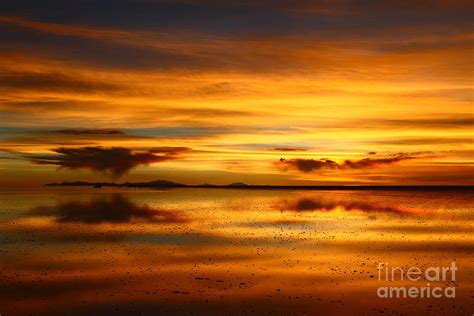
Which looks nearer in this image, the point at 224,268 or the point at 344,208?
the point at 224,268

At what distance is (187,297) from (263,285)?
A: 2.80m

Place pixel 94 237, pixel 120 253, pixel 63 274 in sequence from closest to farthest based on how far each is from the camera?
pixel 63 274
pixel 120 253
pixel 94 237

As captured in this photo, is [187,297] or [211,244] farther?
[211,244]

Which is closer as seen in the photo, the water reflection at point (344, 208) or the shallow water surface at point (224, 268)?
the shallow water surface at point (224, 268)

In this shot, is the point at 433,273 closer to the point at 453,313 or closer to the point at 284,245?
the point at 453,313

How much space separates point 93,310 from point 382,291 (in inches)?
338

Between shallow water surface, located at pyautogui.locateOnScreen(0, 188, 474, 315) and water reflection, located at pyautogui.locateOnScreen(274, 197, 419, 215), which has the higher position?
water reflection, located at pyautogui.locateOnScreen(274, 197, 419, 215)

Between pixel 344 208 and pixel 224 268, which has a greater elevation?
pixel 344 208

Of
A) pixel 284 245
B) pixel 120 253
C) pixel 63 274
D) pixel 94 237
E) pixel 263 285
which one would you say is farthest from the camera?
pixel 94 237

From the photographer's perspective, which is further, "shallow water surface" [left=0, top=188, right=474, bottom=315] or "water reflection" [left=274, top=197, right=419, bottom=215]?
A: "water reflection" [left=274, top=197, right=419, bottom=215]

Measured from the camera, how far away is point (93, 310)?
14469 millimetres

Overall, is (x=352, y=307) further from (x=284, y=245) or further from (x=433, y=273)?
(x=284, y=245)

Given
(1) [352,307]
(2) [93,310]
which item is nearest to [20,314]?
(2) [93,310]

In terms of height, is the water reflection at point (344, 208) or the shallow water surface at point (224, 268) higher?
the water reflection at point (344, 208)
